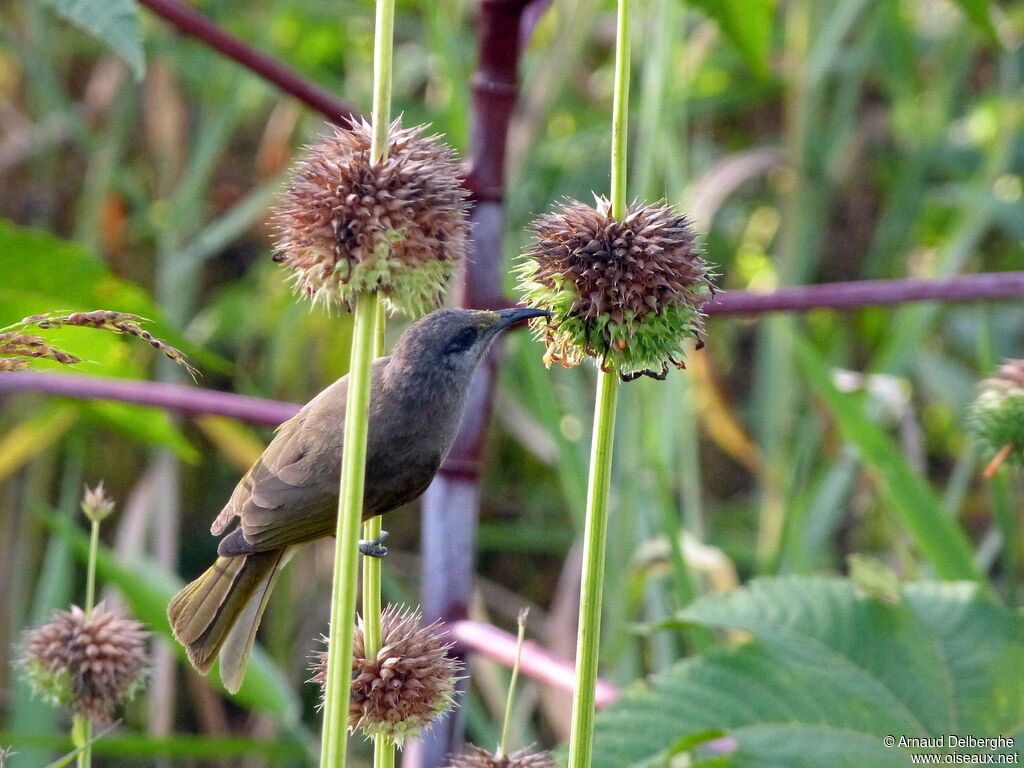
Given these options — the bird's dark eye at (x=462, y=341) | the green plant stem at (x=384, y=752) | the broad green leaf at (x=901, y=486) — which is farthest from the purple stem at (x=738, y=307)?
the green plant stem at (x=384, y=752)

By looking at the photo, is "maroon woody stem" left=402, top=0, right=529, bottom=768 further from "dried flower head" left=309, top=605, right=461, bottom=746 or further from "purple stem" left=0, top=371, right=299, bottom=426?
"dried flower head" left=309, top=605, right=461, bottom=746

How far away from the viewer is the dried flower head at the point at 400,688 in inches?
30.8

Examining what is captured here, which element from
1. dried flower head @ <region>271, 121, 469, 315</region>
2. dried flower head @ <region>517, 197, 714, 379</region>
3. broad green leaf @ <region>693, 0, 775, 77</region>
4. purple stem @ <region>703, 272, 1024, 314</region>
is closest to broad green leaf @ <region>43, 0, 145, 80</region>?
dried flower head @ <region>271, 121, 469, 315</region>

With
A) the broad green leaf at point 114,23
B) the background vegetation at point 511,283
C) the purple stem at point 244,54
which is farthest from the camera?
the background vegetation at point 511,283

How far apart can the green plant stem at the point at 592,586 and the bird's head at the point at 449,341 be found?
645 millimetres

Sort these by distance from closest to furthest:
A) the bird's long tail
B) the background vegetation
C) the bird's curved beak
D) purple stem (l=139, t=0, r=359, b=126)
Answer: the bird's long tail, the bird's curved beak, purple stem (l=139, t=0, r=359, b=126), the background vegetation

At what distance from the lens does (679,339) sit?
82 cm

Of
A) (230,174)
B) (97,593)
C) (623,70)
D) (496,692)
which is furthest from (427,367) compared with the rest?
(230,174)

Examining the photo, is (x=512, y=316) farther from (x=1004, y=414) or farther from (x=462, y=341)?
(x=1004, y=414)

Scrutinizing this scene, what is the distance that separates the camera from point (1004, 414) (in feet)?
3.45

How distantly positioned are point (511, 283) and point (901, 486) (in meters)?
0.85

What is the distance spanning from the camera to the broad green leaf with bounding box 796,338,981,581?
1809 millimetres

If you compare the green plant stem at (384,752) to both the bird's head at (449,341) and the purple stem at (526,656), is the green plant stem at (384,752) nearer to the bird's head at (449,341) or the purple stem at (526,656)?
the purple stem at (526,656)

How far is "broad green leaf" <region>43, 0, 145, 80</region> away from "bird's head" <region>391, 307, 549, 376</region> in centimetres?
45
